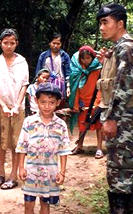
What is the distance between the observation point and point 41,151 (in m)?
3.42

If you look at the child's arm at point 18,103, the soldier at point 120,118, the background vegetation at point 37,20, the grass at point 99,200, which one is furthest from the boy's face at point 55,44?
the soldier at point 120,118

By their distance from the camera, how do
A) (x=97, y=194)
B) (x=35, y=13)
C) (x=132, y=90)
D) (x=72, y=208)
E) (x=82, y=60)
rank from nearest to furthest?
(x=132, y=90), (x=72, y=208), (x=97, y=194), (x=82, y=60), (x=35, y=13)

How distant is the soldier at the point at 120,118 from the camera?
3.20m

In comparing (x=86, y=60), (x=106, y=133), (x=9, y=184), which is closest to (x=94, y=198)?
(x=9, y=184)

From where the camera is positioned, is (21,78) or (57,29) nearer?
(21,78)

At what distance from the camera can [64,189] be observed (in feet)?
Result: 16.4

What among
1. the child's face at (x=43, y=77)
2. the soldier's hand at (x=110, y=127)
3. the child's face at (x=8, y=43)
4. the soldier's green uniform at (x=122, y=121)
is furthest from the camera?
the child's face at (x=43, y=77)

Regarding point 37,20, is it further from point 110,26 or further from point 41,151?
point 41,151

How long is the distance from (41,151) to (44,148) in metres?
0.04

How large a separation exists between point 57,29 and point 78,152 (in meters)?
4.51

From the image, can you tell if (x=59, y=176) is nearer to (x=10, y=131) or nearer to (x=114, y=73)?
(x=114, y=73)

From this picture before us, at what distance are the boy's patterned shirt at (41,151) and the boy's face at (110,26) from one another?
2.82 ft

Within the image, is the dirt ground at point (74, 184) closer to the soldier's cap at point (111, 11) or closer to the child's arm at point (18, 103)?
the child's arm at point (18, 103)

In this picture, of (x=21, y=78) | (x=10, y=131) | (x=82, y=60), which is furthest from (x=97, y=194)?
(x=82, y=60)
